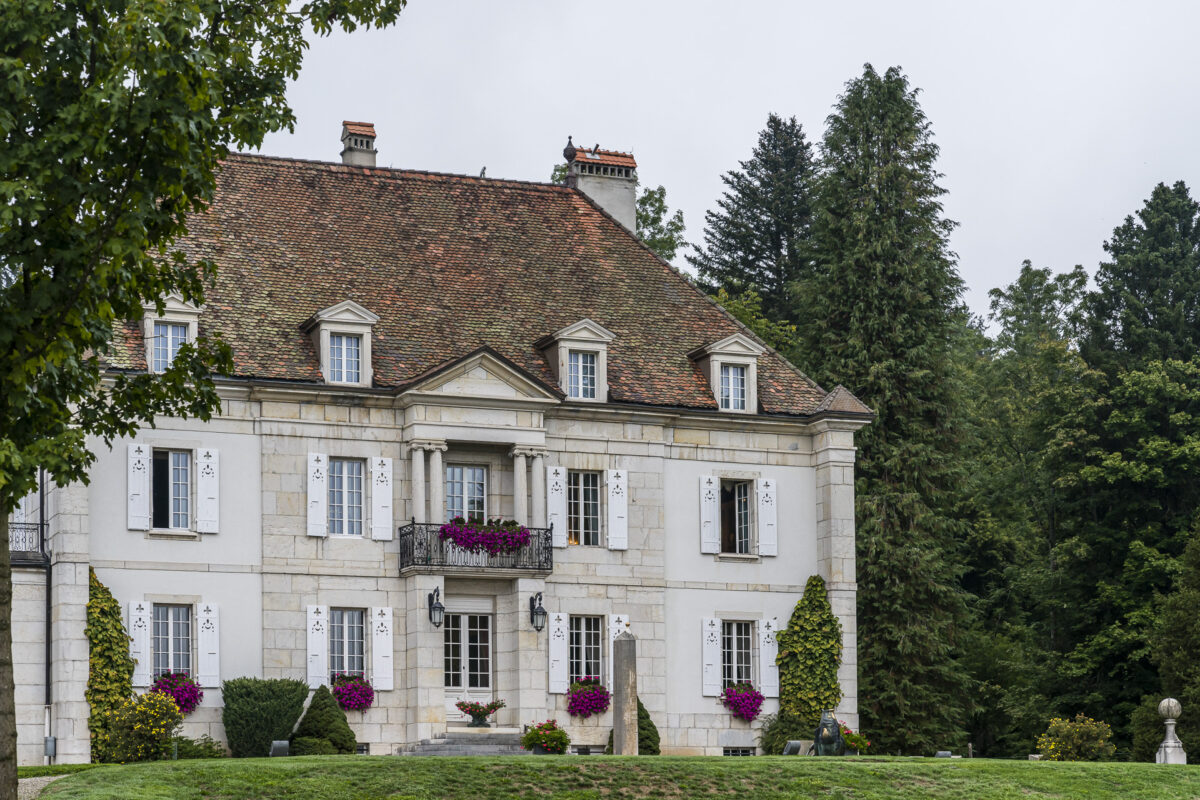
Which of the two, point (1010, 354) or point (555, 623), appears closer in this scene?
point (555, 623)

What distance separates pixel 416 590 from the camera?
36.8 metres

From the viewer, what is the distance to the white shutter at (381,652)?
3669 centimetres

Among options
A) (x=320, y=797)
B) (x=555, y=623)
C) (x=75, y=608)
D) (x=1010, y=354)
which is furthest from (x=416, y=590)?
(x=1010, y=354)

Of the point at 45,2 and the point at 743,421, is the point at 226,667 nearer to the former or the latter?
the point at 743,421

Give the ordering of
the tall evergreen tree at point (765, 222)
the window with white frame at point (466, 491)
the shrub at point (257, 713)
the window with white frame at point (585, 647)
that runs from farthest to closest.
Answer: the tall evergreen tree at point (765, 222) < the window with white frame at point (585, 647) < the window with white frame at point (466, 491) < the shrub at point (257, 713)

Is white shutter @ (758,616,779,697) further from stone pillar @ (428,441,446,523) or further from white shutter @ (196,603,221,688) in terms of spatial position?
white shutter @ (196,603,221,688)

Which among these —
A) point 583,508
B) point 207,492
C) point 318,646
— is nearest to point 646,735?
point 583,508

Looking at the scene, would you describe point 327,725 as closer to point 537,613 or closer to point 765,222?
point 537,613

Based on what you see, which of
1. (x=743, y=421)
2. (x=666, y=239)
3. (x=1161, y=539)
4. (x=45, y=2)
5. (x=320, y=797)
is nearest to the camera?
(x=45, y=2)

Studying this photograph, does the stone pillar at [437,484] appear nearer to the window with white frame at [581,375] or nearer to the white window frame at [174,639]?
the window with white frame at [581,375]

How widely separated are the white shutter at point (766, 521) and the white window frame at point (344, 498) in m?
8.59

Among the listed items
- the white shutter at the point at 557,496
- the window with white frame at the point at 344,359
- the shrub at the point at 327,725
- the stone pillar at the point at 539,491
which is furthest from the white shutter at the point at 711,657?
the window with white frame at the point at 344,359

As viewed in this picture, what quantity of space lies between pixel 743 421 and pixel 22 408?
24321 millimetres

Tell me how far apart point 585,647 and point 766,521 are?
4882 mm
